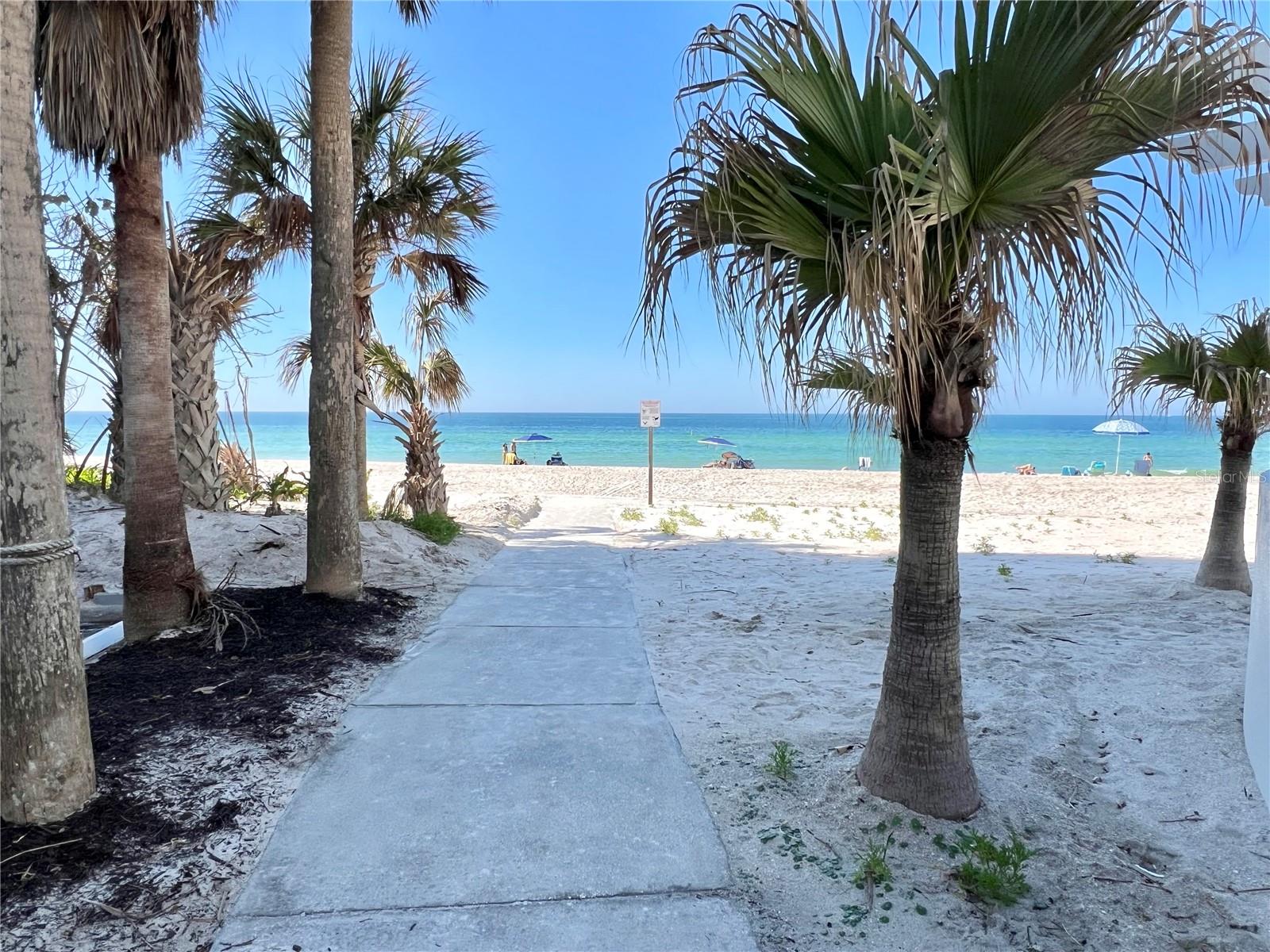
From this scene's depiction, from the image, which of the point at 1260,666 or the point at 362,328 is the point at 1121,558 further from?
the point at 362,328

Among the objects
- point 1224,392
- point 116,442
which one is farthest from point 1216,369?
point 116,442

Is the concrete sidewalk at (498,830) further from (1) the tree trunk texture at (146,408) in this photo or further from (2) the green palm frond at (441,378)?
(2) the green palm frond at (441,378)

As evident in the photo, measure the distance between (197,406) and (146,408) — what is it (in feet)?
12.4

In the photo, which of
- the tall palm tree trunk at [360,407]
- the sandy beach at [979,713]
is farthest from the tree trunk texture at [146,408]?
the tall palm tree trunk at [360,407]

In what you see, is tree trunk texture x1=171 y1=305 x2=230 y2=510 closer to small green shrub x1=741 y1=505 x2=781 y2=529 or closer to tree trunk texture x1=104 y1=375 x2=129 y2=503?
tree trunk texture x1=104 y1=375 x2=129 y2=503

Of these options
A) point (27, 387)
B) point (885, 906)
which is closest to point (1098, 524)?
point (885, 906)

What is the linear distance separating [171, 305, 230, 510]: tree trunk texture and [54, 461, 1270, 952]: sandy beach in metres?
0.73

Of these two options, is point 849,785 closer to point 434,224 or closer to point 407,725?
point 407,725

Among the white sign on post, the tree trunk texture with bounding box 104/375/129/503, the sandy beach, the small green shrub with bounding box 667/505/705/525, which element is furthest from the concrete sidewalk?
the white sign on post

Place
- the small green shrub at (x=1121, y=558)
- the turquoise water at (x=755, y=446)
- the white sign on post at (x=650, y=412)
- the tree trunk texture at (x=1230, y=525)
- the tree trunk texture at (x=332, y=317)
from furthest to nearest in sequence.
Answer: the turquoise water at (x=755, y=446)
the white sign on post at (x=650, y=412)
the small green shrub at (x=1121, y=558)
the tree trunk texture at (x=1230, y=525)
the tree trunk texture at (x=332, y=317)

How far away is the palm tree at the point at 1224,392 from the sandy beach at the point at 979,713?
14.0 inches

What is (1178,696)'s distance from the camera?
4.25m

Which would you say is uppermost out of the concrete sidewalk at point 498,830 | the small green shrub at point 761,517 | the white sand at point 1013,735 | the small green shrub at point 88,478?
the small green shrub at point 88,478

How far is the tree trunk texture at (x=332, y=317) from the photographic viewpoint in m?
5.98
